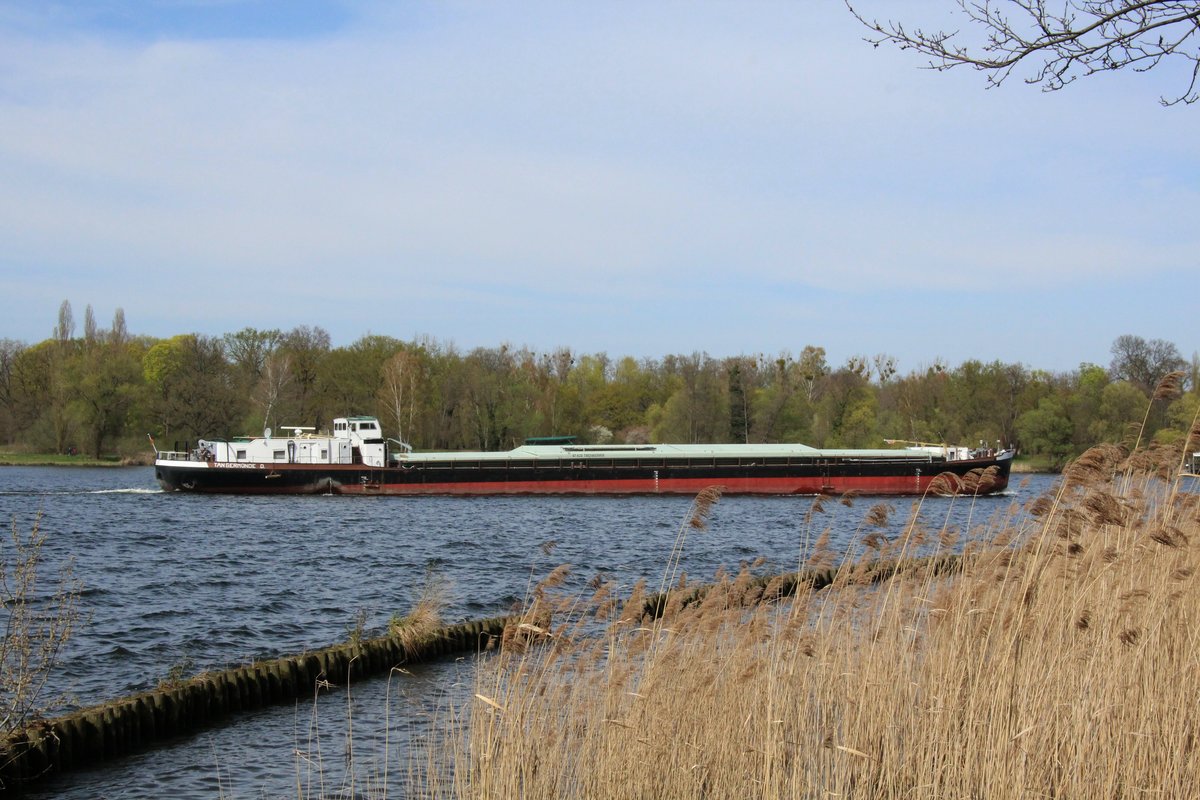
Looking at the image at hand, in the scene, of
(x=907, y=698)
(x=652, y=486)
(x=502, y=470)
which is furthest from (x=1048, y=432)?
(x=907, y=698)

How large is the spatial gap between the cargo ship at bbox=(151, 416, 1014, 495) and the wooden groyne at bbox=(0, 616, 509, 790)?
3559cm

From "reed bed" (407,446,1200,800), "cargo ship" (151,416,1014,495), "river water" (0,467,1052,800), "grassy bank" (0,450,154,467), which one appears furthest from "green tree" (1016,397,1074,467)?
"reed bed" (407,446,1200,800)

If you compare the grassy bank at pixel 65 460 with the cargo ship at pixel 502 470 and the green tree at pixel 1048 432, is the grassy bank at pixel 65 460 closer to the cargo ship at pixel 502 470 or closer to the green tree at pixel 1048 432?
the cargo ship at pixel 502 470

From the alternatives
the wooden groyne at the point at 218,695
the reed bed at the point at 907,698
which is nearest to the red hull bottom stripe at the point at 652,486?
the wooden groyne at the point at 218,695

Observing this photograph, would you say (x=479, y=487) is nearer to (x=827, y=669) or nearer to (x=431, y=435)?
(x=431, y=435)

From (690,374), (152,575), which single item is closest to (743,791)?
(152,575)

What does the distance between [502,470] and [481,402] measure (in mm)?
26777

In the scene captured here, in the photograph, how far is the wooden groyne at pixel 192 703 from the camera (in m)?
8.58

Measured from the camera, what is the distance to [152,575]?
20984mm

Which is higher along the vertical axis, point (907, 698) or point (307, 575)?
point (907, 698)

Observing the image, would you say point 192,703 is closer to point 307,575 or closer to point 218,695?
point 218,695

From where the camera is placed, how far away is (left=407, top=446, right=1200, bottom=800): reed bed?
231 inches

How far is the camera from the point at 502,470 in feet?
162

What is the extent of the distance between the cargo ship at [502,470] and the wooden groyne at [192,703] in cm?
3559
